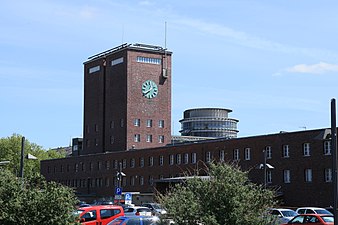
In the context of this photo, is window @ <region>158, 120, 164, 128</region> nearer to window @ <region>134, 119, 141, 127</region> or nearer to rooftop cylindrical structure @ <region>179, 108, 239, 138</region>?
window @ <region>134, 119, 141, 127</region>

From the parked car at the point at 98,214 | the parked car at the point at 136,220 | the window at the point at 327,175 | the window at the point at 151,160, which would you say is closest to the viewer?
the parked car at the point at 136,220

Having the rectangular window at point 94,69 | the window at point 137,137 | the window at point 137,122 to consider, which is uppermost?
the rectangular window at point 94,69

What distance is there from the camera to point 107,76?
107 metres

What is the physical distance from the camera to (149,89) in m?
104

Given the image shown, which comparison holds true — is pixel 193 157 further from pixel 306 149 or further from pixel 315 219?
pixel 315 219

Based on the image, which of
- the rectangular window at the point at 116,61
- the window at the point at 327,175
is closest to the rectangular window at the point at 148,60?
the rectangular window at the point at 116,61

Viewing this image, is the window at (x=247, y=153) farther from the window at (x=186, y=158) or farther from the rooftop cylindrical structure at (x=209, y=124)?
the rooftop cylindrical structure at (x=209, y=124)

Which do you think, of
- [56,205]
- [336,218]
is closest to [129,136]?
[56,205]

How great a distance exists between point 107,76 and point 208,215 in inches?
3636

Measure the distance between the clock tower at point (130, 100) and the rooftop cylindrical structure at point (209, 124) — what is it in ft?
106

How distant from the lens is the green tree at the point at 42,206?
68.8ft

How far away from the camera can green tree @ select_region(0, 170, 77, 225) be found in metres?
21.0

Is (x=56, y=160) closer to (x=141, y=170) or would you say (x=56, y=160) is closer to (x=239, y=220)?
(x=141, y=170)

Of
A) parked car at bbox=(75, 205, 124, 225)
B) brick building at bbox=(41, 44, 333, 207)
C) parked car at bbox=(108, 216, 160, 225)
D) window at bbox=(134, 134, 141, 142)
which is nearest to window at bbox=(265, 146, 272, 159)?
brick building at bbox=(41, 44, 333, 207)
